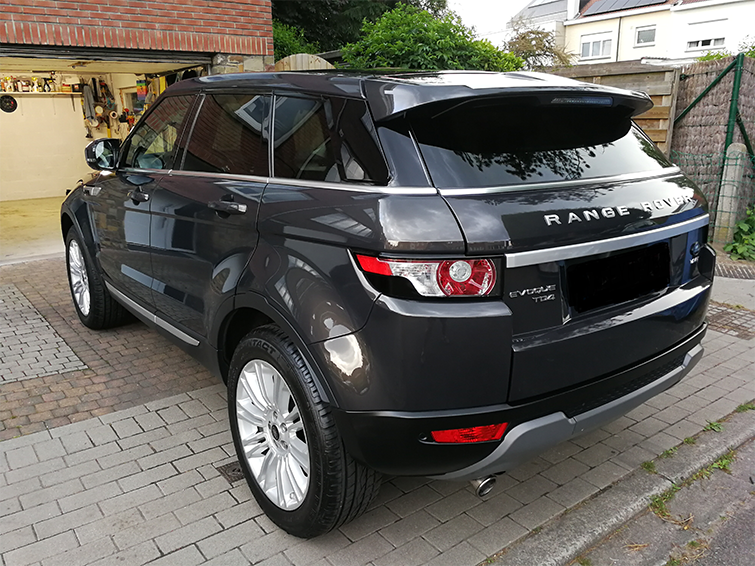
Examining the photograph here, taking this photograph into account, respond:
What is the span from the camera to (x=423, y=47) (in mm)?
6836

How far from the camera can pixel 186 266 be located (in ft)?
10.4

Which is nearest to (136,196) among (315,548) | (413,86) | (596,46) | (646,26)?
(413,86)

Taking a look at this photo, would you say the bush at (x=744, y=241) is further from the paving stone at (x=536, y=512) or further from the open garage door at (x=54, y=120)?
the open garage door at (x=54, y=120)

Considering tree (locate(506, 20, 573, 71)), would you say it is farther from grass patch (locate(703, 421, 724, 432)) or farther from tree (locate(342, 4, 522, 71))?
grass patch (locate(703, 421, 724, 432))

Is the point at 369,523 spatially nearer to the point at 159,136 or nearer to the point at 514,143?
the point at 514,143

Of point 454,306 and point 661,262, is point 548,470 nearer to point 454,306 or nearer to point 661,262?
point 661,262

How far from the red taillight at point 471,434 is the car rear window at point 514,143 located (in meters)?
0.82

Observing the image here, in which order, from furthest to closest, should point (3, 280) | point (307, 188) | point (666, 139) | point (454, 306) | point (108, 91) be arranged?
point (108, 91) < point (666, 139) < point (3, 280) < point (307, 188) < point (454, 306)

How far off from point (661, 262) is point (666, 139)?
591 centimetres

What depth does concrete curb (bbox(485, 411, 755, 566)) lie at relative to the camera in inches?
100.0

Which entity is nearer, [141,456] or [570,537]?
[570,537]

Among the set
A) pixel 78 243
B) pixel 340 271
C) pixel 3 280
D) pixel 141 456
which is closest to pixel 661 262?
pixel 340 271

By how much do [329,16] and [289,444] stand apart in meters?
13.4

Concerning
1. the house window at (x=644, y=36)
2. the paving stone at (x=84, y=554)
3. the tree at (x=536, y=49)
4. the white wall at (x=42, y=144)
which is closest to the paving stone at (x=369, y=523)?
the paving stone at (x=84, y=554)
